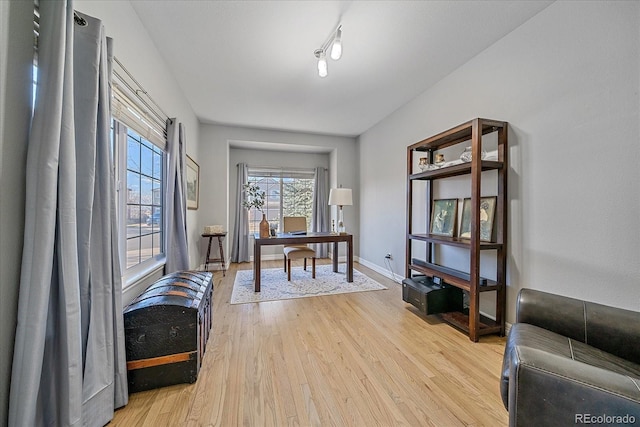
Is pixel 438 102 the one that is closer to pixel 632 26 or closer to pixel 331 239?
pixel 632 26

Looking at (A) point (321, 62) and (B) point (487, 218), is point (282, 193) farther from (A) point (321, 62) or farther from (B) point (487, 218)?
(B) point (487, 218)

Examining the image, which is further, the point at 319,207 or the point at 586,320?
the point at 319,207

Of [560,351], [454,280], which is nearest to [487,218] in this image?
[454,280]

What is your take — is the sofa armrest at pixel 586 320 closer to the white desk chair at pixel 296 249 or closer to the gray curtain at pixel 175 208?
the white desk chair at pixel 296 249

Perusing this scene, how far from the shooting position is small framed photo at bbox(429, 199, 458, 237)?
2646mm

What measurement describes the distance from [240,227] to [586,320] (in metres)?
4.82

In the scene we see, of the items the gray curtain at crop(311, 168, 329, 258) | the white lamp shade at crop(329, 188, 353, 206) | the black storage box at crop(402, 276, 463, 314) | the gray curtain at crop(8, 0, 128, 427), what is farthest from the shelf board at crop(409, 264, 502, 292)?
the gray curtain at crop(311, 168, 329, 258)

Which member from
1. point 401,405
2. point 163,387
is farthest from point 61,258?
point 401,405

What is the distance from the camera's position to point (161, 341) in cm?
149

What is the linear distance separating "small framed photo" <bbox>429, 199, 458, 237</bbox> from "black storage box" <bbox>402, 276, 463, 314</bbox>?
1.93ft

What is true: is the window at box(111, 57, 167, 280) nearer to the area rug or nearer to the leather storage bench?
the leather storage bench

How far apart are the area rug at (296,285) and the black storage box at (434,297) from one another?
2.73 feet

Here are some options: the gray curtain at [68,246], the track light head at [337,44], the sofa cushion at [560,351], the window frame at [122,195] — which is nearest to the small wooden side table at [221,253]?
the window frame at [122,195]

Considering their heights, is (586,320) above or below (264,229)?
below
